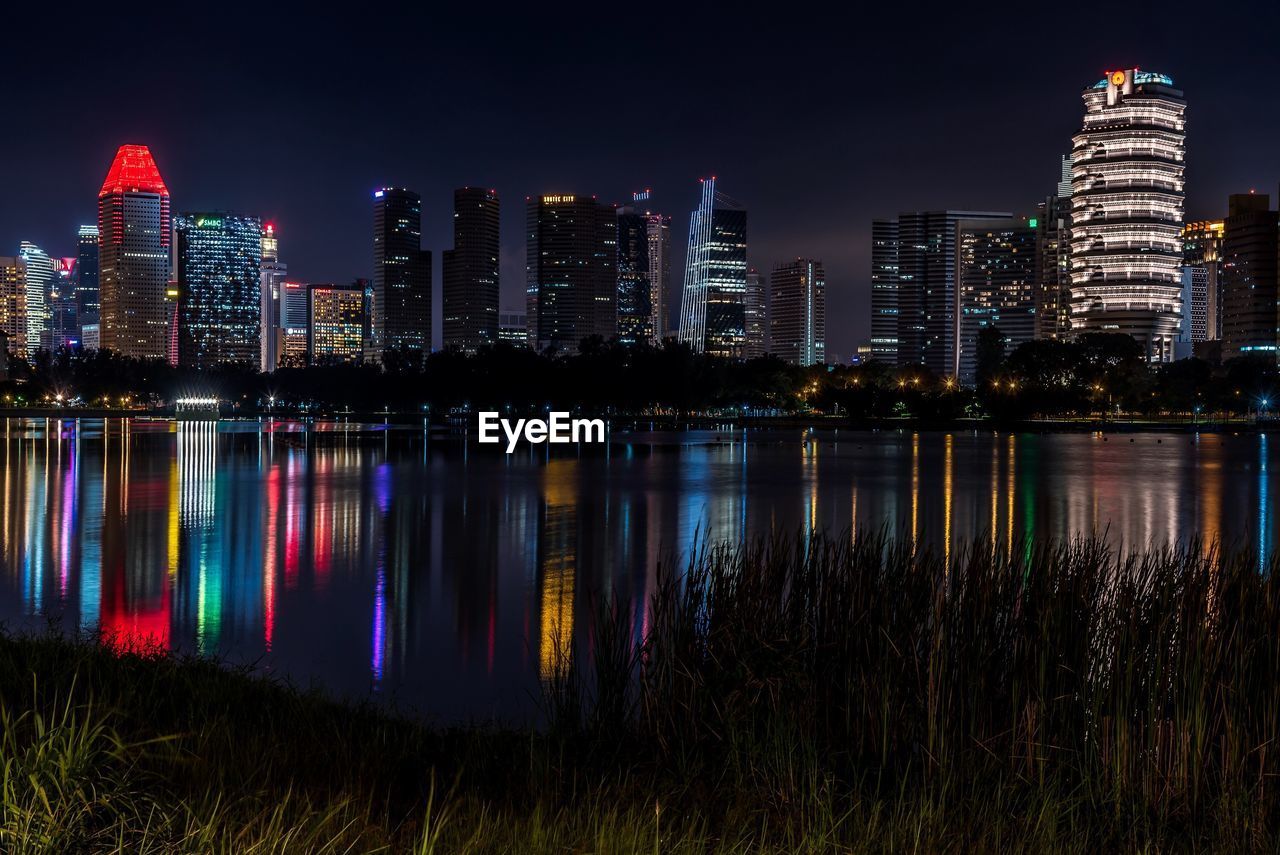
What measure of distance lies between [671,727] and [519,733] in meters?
1.76

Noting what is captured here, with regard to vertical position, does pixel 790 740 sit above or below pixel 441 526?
above

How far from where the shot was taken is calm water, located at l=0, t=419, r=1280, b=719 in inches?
628

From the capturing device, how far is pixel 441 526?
97.6ft

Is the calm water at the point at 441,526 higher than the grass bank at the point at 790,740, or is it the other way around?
the grass bank at the point at 790,740

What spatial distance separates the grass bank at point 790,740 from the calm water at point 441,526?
1.48 m

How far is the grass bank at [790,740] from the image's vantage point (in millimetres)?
6508

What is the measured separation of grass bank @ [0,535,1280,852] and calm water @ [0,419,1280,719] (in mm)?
1482

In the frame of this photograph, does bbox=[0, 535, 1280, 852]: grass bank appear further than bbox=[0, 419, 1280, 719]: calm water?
No

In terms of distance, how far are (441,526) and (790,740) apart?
22574 millimetres

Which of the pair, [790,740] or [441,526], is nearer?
[790,740]

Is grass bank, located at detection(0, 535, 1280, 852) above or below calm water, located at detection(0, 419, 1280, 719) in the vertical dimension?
above

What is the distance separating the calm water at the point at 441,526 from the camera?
15.9 meters

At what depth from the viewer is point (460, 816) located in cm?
678

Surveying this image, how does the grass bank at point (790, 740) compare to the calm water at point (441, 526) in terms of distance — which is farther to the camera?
the calm water at point (441, 526)
